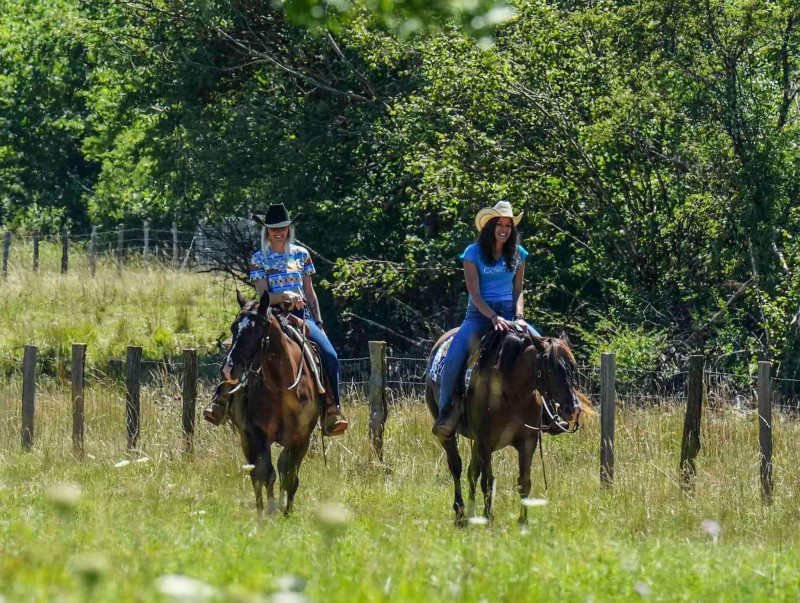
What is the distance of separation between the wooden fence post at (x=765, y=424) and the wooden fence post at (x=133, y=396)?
7.41m

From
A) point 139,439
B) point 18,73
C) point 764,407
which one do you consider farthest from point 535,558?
point 18,73

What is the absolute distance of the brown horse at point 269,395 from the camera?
1072cm

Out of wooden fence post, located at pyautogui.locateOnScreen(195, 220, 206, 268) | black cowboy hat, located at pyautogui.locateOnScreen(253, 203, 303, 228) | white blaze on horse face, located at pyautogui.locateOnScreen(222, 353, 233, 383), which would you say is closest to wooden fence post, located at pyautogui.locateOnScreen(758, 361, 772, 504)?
black cowboy hat, located at pyautogui.locateOnScreen(253, 203, 303, 228)

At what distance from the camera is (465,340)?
11.2 meters

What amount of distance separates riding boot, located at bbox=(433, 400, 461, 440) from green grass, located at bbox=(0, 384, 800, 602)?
73 centimetres

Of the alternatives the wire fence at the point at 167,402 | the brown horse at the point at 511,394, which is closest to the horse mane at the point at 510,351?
the brown horse at the point at 511,394

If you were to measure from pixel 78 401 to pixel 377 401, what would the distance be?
3.83 meters

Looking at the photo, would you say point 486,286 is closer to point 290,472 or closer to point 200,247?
point 290,472

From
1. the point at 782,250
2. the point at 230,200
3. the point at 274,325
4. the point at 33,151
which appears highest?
the point at 33,151

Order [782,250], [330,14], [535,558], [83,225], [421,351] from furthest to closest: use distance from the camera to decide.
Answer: [83,225], [421,351], [782,250], [330,14], [535,558]

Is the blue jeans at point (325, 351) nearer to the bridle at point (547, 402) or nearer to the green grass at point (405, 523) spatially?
the green grass at point (405, 523)

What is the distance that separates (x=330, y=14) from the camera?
390 inches

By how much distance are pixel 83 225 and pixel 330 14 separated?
4213 centimetres

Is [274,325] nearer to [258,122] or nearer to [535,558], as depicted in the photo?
[535,558]
